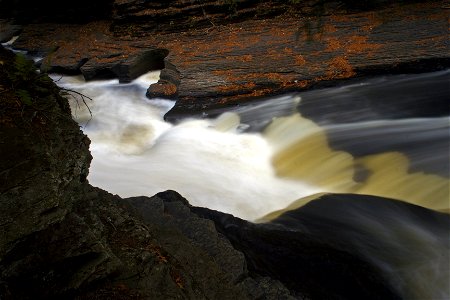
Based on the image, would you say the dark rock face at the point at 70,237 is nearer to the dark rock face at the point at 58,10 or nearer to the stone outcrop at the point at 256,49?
the stone outcrop at the point at 256,49

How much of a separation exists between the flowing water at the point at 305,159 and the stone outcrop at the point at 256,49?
17.6 inches

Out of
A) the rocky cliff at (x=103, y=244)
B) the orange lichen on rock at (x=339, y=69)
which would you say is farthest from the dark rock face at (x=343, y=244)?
the orange lichen on rock at (x=339, y=69)

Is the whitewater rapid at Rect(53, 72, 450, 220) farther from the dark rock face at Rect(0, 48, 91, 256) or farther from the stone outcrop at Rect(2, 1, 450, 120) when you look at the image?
the dark rock face at Rect(0, 48, 91, 256)

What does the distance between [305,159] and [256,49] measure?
4109 millimetres

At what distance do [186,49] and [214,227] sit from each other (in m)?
7.82

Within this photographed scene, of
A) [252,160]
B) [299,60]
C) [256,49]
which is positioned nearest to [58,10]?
[256,49]

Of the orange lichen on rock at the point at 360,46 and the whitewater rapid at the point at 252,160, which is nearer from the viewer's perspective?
the whitewater rapid at the point at 252,160

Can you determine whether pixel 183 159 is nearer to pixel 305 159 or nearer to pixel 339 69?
pixel 305 159

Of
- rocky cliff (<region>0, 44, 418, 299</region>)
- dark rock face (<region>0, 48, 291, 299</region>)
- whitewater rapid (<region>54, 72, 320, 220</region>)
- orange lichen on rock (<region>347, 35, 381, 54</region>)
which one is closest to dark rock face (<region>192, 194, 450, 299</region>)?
rocky cliff (<region>0, 44, 418, 299</region>)

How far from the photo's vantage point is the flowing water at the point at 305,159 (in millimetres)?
4953

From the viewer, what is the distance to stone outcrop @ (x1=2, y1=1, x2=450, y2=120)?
9.22 metres

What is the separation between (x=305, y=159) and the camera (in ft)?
23.8

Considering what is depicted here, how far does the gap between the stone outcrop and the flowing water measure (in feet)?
1.46

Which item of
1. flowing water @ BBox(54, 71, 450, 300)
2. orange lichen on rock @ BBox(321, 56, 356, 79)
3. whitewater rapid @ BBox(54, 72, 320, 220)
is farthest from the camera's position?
orange lichen on rock @ BBox(321, 56, 356, 79)
